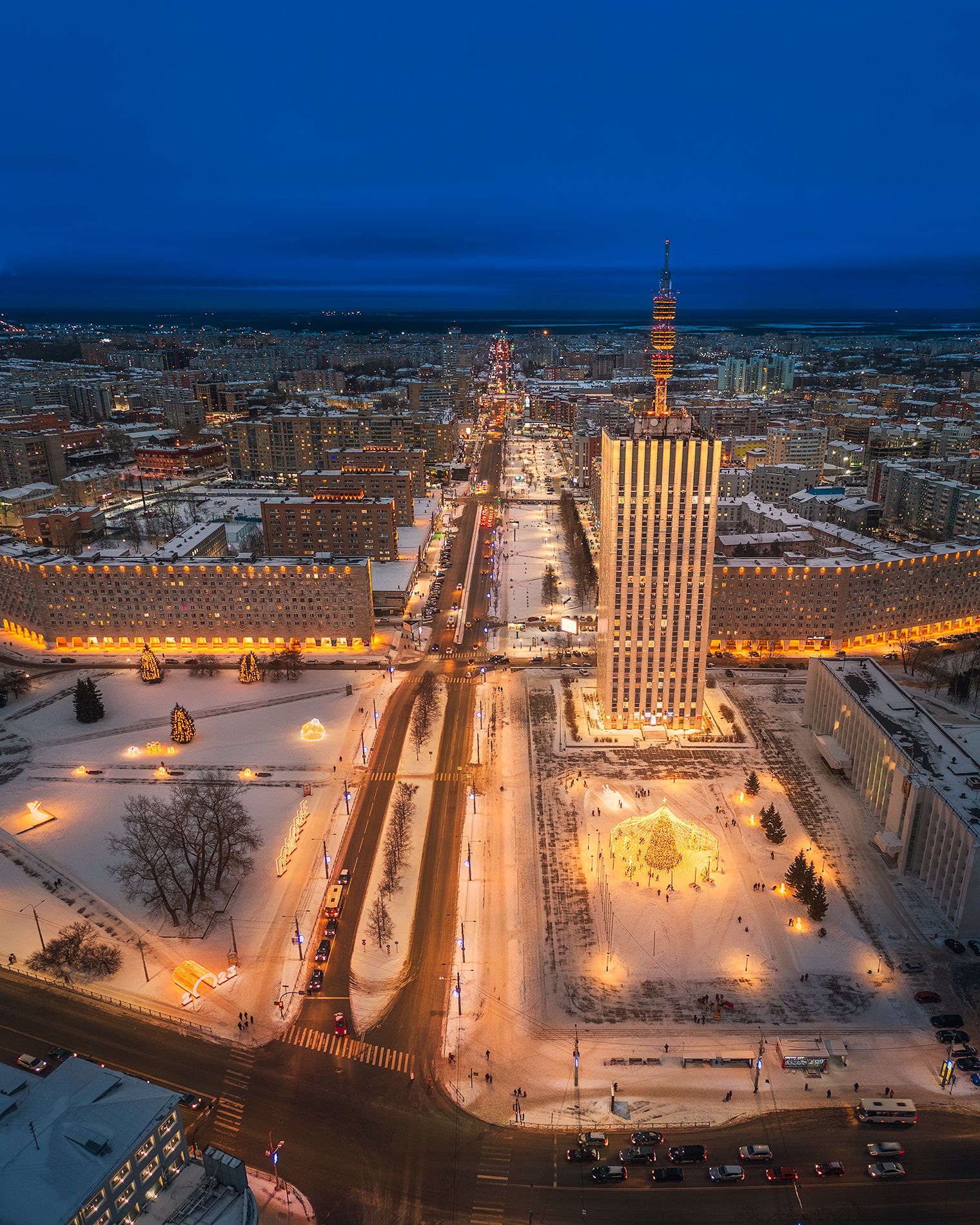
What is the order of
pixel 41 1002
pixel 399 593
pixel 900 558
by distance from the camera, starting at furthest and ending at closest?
pixel 399 593 → pixel 900 558 → pixel 41 1002

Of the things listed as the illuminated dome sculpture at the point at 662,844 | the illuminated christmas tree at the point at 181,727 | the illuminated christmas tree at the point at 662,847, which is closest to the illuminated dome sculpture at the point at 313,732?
the illuminated christmas tree at the point at 181,727

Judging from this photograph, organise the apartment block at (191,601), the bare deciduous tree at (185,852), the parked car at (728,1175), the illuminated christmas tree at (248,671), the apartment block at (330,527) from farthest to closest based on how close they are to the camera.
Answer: the apartment block at (330,527) < the apartment block at (191,601) < the illuminated christmas tree at (248,671) < the bare deciduous tree at (185,852) < the parked car at (728,1175)

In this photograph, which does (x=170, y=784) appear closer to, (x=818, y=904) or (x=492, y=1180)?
(x=492, y=1180)

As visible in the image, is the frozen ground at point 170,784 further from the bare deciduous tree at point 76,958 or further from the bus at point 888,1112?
the bus at point 888,1112

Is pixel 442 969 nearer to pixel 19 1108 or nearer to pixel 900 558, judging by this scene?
pixel 19 1108

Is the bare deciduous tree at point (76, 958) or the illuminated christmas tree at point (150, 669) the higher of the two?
the illuminated christmas tree at point (150, 669)

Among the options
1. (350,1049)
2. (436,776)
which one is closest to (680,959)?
(350,1049)

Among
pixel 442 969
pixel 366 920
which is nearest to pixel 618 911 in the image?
pixel 442 969
